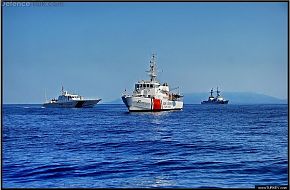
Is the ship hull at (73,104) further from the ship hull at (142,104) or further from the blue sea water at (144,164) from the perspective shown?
the blue sea water at (144,164)

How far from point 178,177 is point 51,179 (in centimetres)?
307

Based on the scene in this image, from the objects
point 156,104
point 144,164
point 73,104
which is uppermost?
point 156,104

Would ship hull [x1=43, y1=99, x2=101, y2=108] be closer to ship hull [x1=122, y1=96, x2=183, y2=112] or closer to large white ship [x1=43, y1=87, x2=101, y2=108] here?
large white ship [x1=43, y1=87, x2=101, y2=108]

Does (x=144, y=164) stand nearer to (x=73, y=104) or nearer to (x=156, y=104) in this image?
(x=156, y=104)

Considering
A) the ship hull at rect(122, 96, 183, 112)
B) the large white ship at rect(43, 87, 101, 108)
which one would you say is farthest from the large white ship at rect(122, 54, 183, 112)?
the large white ship at rect(43, 87, 101, 108)

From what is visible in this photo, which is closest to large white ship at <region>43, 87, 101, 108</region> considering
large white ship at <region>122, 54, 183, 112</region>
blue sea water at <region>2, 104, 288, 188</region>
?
large white ship at <region>122, 54, 183, 112</region>

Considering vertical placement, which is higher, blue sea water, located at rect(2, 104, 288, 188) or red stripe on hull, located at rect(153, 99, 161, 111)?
red stripe on hull, located at rect(153, 99, 161, 111)

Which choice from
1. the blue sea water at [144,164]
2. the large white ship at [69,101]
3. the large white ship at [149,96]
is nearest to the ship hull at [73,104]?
the large white ship at [69,101]

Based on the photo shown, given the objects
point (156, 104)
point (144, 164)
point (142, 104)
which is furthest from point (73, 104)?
point (144, 164)

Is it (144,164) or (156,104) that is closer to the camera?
(144,164)

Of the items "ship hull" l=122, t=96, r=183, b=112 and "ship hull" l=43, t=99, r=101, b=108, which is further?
"ship hull" l=43, t=99, r=101, b=108

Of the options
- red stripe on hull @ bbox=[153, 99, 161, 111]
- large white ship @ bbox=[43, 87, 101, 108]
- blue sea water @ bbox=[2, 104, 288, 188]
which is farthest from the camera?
large white ship @ bbox=[43, 87, 101, 108]

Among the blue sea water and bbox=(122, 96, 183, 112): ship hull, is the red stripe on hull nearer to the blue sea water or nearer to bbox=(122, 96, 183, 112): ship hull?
bbox=(122, 96, 183, 112): ship hull

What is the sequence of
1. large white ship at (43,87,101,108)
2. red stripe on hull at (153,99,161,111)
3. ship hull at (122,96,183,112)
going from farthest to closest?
large white ship at (43,87,101,108) → red stripe on hull at (153,99,161,111) → ship hull at (122,96,183,112)
